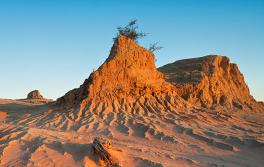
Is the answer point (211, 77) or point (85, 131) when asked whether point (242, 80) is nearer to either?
point (211, 77)

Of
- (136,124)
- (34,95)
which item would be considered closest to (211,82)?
(136,124)

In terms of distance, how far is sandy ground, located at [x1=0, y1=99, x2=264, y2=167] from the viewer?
6.00 metres

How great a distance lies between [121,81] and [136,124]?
2646mm

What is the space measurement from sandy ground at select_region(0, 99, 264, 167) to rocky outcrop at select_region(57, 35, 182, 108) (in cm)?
66

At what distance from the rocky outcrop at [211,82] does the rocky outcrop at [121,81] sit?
262 cm

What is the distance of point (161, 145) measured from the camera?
8086mm

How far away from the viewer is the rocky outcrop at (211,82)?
601 inches

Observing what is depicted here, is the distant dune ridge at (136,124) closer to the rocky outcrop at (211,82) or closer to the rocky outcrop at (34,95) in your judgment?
A: the rocky outcrop at (211,82)

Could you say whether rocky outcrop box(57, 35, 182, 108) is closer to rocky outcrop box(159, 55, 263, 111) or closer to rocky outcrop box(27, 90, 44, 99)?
rocky outcrop box(159, 55, 263, 111)

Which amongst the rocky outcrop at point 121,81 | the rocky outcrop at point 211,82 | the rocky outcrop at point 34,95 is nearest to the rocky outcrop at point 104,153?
the rocky outcrop at point 121,81

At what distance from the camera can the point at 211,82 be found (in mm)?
16156

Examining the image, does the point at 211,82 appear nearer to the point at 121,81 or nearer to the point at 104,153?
the point at 121,81

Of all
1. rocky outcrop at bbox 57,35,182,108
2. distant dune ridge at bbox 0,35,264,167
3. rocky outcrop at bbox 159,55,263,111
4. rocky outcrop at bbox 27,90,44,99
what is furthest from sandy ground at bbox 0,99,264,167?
rocky outcrop at bbox 27,90,44,99

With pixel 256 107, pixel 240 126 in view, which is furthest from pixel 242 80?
pixel 240 126
